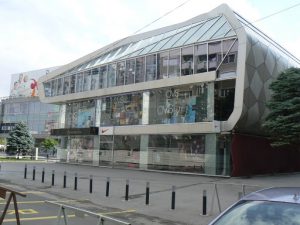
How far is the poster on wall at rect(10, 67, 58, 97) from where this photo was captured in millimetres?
93750

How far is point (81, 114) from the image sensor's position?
46156mm

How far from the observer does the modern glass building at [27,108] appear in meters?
89.2

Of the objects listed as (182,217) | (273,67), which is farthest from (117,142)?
(182,217)

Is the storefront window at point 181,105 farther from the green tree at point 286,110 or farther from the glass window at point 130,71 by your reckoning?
the green tree at point 286,110

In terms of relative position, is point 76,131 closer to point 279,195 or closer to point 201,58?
point 201,58

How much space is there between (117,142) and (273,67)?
15484mm

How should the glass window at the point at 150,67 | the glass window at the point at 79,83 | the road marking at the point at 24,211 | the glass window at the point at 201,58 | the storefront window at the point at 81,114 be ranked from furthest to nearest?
the glass window at the point at 79,83 < the storefront window at the point at 81,114 < the glass window at the point at 150,67 < the glass window at the point at 201,58 < the road marking at the point at 24,211

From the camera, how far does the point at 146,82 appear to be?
1480 inches

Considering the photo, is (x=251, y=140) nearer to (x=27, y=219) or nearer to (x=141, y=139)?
(x=141, y=139)

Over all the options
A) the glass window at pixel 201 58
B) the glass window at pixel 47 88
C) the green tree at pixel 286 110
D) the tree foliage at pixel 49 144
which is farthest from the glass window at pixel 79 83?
the tree foliage at pixel 49 144

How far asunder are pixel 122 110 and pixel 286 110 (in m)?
17.7

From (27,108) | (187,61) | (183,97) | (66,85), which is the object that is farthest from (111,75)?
(27,108)

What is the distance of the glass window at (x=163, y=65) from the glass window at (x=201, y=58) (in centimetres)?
339

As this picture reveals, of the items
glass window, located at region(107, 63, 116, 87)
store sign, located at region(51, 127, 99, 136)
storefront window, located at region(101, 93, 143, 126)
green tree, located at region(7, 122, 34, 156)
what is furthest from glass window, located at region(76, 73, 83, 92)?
green tree, located at region(7, 122, 34, 156)
